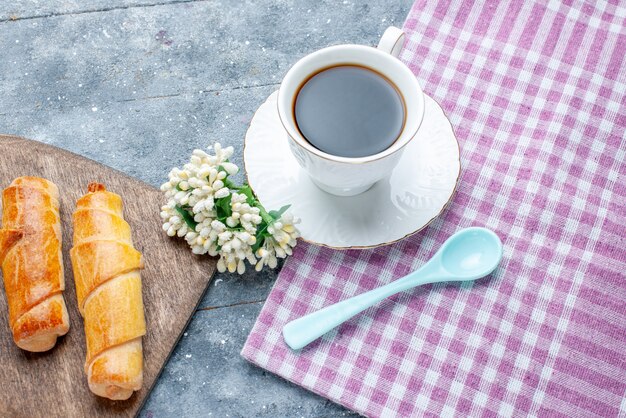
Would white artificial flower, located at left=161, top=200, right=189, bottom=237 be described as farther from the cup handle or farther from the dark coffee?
the cup handle

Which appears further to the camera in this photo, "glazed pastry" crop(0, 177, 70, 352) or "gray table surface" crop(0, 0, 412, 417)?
"gray table surface" crop(0, 0, 412, 417)

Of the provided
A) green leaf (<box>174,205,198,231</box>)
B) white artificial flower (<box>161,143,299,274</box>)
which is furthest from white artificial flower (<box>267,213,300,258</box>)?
green leaf (<box>174,205,198,231</box>)

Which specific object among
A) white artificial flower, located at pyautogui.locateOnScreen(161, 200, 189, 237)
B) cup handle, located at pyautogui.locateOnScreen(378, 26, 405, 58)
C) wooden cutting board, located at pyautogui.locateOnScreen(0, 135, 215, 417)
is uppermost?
cup handle, located at pyautogui.locateOnScreen(378, 26, 405, 58)

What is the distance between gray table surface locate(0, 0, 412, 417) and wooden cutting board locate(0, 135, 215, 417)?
0.05 meters

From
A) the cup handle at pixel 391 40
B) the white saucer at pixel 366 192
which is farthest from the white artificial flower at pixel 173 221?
the cup handle at pixel 391 40

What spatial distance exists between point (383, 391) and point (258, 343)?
184mm

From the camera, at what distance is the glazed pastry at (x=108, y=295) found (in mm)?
1049

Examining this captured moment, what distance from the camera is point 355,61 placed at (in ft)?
3.51

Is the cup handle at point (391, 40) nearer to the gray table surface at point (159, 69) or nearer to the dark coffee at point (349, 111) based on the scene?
the dark coffee at point (349, 111)

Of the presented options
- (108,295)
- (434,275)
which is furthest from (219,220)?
(434,275)

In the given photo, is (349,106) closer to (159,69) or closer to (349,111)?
(349,111)

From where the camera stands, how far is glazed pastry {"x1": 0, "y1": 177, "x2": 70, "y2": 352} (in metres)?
1.07

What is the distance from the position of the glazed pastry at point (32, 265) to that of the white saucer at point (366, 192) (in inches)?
11.2

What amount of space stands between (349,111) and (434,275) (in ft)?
0.85
